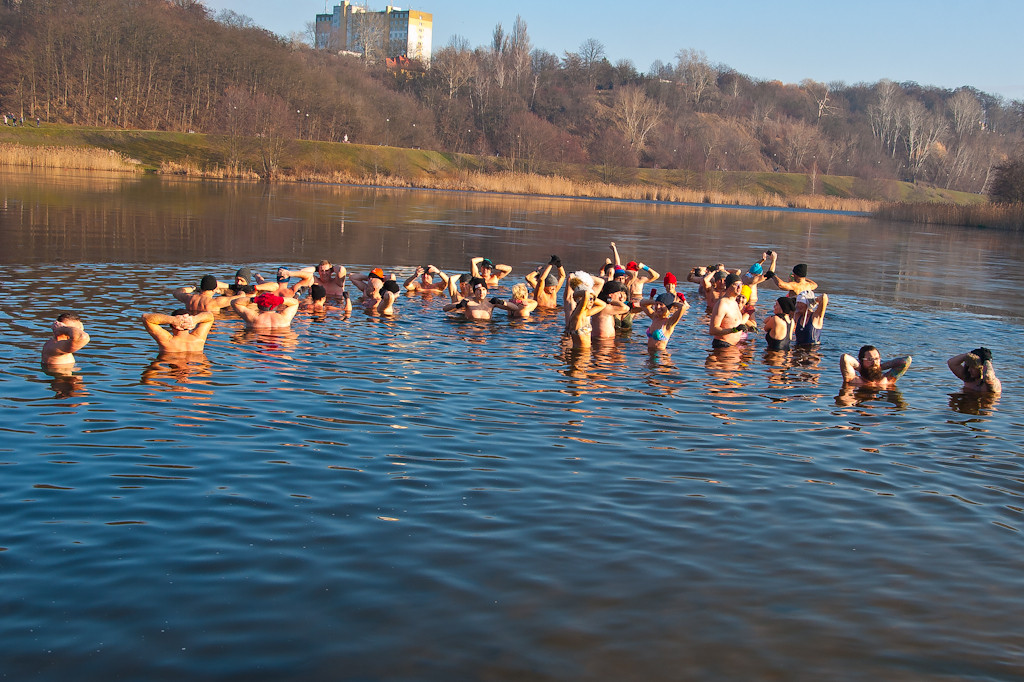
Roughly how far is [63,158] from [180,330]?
55068mm

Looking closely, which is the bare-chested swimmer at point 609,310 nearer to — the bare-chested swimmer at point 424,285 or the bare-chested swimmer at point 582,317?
the bare-chested swimmer at point 582,317

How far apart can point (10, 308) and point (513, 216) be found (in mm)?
35821

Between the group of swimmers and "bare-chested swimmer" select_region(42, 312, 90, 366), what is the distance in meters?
0.01

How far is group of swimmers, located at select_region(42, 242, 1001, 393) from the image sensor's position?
42.3 feet

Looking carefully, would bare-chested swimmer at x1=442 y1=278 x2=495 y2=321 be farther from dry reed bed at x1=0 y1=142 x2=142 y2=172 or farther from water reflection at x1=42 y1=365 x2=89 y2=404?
dry reed bed at x1=0 y1=142 x2=142 y2=172

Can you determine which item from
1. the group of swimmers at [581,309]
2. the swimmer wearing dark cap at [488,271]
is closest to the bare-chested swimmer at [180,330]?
the group of swimmers at [581,309]

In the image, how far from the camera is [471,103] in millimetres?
120000

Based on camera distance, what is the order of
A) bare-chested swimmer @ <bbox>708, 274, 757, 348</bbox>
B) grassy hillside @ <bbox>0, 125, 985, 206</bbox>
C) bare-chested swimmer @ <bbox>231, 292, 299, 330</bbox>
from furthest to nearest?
grassy hillside @ <bbox>0, 125, 985, 206</bbox>, bare-chested swimmer @ <bbox>708, 274, 757, 348</bbox>, bare-chested swimmer @ <bbox>231, 292, 299, 330</bbox>

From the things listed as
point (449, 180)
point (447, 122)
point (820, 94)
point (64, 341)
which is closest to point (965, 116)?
point (820, 94)

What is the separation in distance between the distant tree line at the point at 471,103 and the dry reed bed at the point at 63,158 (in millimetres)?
10333

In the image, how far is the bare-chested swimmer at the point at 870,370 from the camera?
42.5 ft

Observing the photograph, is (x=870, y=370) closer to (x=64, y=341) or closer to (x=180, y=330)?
(x=180, y=330)

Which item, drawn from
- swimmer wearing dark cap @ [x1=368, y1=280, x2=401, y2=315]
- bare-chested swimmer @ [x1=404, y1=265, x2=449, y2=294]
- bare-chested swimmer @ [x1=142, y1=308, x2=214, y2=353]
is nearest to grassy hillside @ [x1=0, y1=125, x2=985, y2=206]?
bare-chested swimmer @ [x1=404, y1=265, x2=449, y2=294]

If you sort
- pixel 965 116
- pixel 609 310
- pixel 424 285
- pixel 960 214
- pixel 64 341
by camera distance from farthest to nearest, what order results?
pixel 965 116 < pixel 960 214 < pixel 424 285 < pixel 609 310 < pixel 64 341
